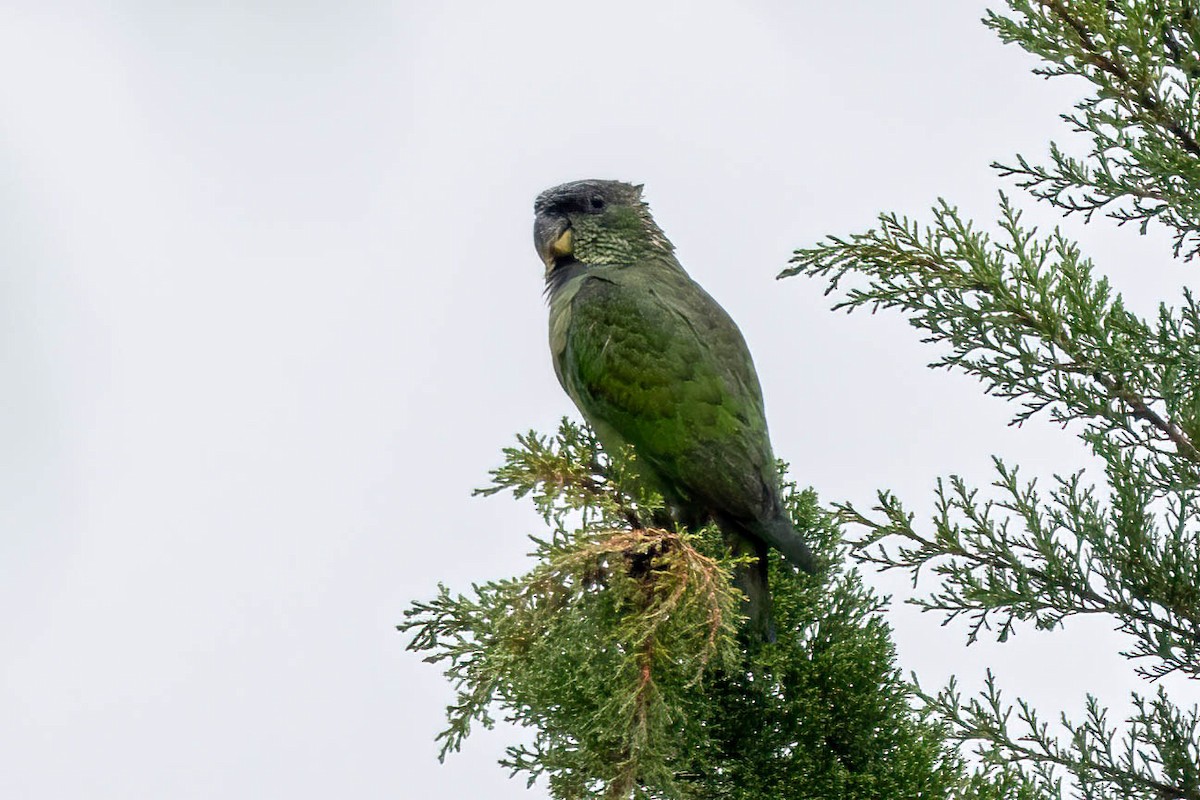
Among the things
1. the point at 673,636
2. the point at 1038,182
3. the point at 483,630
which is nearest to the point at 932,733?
the point at 673,636

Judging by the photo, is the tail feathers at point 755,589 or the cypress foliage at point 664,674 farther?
the tail feathers at point 755,589

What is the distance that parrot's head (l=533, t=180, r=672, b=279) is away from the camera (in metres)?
4.05

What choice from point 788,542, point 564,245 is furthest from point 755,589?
point 564,245

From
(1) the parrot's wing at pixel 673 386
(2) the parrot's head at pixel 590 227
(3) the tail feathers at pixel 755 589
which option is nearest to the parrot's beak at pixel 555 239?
(2) the parrot's head at pixel 590 227

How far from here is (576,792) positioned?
2303 millimetres

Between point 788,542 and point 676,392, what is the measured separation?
0.68 meters

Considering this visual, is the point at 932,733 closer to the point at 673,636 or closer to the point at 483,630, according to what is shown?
the point at 673,636

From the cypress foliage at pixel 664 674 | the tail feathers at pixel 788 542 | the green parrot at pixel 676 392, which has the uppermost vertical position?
the green parrot at pixel 676 392

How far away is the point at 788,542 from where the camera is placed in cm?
274

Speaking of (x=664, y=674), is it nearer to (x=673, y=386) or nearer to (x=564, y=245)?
(x=673, y=386)

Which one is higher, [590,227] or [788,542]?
[590,227]

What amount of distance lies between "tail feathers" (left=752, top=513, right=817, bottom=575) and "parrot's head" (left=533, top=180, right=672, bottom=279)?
4.79 feet

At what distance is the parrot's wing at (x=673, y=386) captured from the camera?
3.08 metres

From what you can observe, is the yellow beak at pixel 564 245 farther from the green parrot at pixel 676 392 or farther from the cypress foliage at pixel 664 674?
the cypress foliage at pixel 664 674
